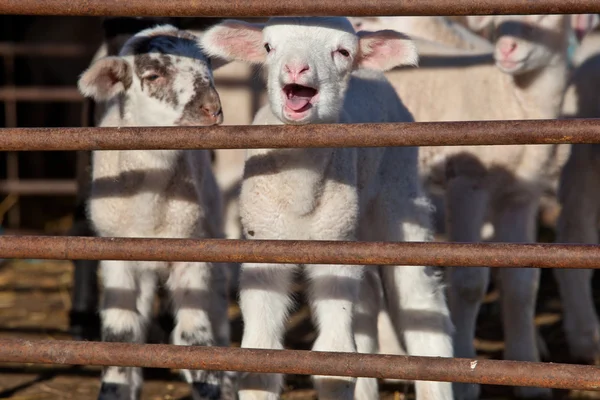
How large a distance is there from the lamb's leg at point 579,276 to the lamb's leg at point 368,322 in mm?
1501

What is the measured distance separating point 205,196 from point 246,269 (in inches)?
39.6

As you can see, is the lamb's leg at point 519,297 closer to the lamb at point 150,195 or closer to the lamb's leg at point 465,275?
the lamb's leg at point 465,275

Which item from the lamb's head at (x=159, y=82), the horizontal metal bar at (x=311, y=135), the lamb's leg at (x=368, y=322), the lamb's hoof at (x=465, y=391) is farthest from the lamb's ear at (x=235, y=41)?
the lamb's hoof at (x=465, y=391)

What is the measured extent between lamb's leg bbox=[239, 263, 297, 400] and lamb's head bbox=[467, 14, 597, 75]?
2175mm

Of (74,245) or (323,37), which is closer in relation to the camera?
(74,245)

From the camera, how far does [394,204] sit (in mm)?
4598

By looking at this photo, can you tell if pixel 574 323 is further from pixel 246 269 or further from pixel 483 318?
pixel 246 269

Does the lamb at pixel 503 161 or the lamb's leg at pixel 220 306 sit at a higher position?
the lamb at pixel 503 161

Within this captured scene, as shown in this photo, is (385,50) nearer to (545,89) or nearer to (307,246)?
(307,246)

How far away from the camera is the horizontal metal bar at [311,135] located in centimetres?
330

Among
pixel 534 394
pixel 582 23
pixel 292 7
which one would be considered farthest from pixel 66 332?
pixel 582 23

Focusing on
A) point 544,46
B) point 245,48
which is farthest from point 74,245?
point 544,46

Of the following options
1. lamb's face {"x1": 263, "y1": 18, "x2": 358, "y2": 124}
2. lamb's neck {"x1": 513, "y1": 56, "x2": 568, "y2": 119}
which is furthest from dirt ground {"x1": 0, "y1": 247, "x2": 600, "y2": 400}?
lamb's face {"x1": 263, "y1": 18, "x2": 358, "y2": 124}

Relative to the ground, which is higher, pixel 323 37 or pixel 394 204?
pixel 323 37
